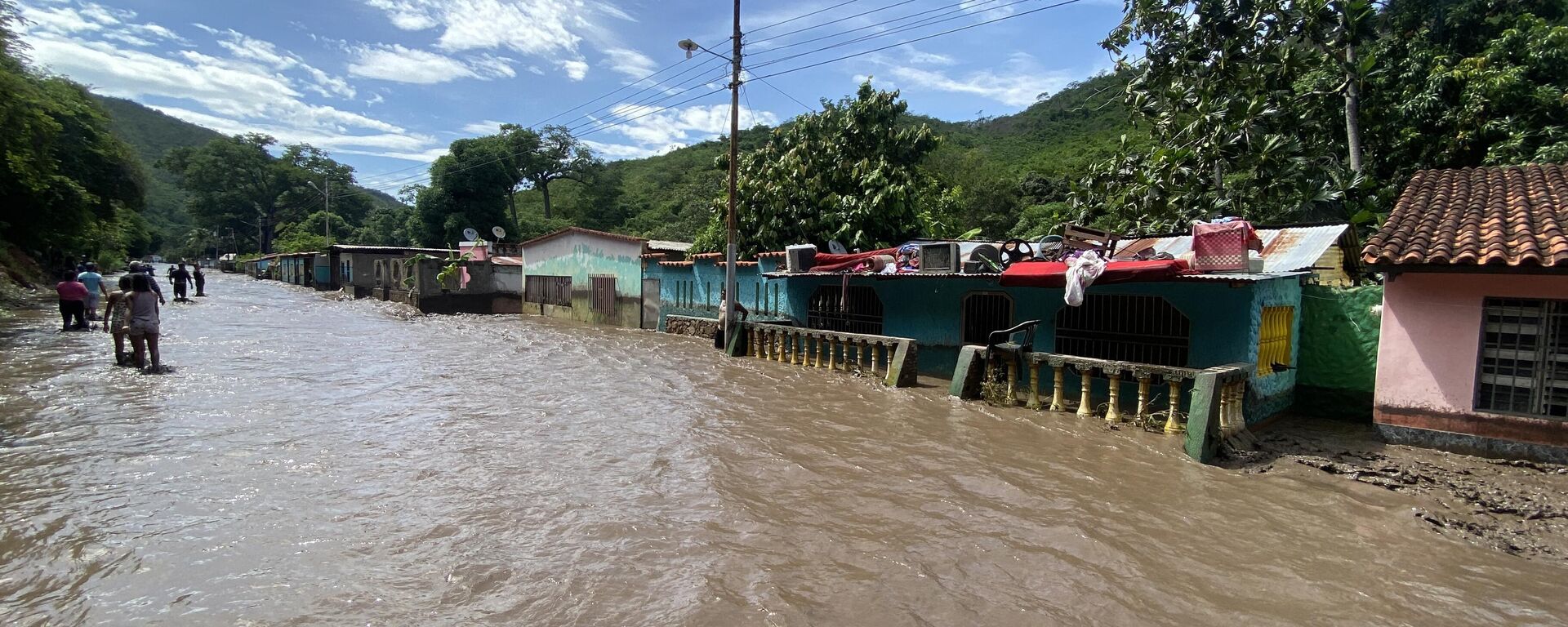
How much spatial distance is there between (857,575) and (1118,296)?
7.31 metres

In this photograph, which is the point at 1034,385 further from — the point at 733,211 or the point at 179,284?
the point at 179,284

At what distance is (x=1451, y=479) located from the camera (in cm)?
661

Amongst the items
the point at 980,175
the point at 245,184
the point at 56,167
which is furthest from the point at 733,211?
the point at 245,184

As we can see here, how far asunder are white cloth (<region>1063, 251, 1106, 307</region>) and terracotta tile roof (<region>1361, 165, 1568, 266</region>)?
2601 mm

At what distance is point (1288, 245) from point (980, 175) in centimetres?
3122

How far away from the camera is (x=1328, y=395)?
943 centimetres

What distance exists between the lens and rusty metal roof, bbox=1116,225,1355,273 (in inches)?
366

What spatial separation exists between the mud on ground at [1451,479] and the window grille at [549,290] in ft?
69.2

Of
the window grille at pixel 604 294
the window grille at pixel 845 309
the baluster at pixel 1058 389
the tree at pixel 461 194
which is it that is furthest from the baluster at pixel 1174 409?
the tree at pixel 461 194

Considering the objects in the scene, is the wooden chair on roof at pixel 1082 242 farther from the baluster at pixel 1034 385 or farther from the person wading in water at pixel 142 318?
the person wading in water at pixel 142 318

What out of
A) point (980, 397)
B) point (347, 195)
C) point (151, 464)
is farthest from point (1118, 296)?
point (347, 195)

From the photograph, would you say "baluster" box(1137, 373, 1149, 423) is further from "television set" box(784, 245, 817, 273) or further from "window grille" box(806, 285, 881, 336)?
"television set" box(784, 245, 817, 273)

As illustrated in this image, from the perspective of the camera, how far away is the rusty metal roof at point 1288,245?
9289 mm

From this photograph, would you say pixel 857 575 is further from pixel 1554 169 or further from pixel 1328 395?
pixel 1554 169
